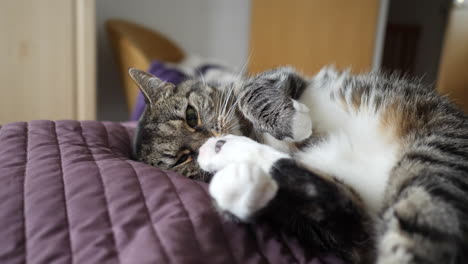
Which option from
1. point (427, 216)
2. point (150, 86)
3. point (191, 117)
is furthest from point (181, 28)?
point (427, 216)

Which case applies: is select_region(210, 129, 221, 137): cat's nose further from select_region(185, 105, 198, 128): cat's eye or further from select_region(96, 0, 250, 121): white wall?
select_region(96, 0, 250, 121): white wall

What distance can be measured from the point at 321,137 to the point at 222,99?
32 centimetres

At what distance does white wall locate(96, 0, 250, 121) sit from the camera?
2.84 m

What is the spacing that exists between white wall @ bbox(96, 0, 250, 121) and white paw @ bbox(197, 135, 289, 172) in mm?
2231

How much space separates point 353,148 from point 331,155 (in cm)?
6

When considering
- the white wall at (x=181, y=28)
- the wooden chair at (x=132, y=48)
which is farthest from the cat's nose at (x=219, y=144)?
the white wall at (x=181, y=28)

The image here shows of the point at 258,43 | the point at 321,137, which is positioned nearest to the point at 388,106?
the point at 321,137

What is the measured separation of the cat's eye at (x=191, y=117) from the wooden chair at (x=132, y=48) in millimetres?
1309

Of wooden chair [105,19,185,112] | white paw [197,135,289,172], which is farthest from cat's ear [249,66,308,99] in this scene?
wooden chair [105,19,185,112]

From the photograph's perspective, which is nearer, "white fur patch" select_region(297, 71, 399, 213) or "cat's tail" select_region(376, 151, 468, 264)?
"cat's tail" select_region(376, 151, 468, 264)

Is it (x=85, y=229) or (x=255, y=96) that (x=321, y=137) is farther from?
(x=85, y=229)

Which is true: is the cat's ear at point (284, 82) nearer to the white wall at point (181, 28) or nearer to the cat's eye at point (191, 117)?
the cat's eye at point (191, 117)

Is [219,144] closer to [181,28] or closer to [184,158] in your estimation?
[184,158]

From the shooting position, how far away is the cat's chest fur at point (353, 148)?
804 mm
